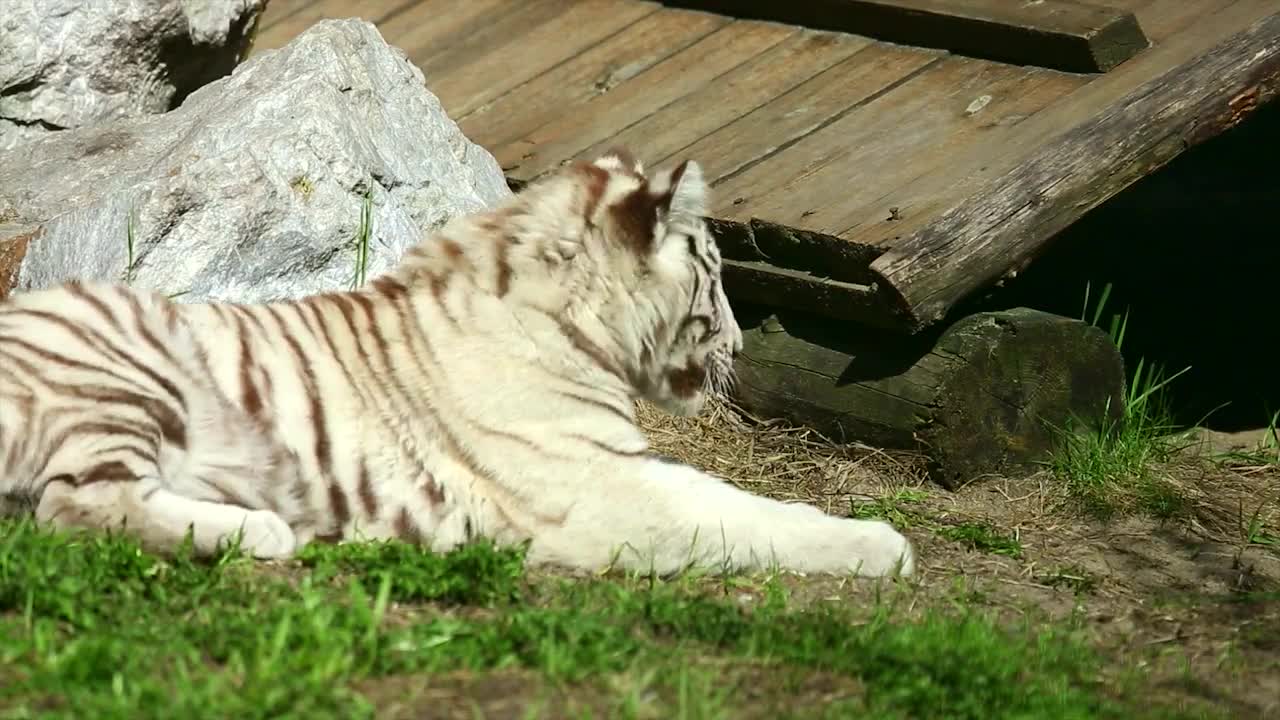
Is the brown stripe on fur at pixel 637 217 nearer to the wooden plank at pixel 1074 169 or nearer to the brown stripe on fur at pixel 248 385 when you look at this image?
the wooden plank at pixel 1074 169

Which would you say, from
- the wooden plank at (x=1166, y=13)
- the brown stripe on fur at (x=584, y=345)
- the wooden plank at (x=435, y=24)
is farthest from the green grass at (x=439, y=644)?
the wooden plank at (x=435, y=24)

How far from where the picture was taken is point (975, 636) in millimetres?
3512

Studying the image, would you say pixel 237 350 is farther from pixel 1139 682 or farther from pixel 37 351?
pixel 1139 682

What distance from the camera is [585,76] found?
6699 mm

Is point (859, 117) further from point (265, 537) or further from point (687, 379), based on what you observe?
point (265, 537)

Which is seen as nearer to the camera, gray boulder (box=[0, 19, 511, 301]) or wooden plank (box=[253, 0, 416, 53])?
gray boulder (box=[0, 19, 511, 301])

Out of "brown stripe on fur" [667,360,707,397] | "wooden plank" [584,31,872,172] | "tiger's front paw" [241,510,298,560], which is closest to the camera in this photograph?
"tiger's front paw" [241,510,298,560]

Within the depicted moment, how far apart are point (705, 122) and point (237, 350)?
99.7 inches

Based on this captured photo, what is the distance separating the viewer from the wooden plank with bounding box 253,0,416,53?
7.38 meters

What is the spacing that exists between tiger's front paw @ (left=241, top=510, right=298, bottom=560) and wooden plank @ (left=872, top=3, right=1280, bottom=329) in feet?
6.46

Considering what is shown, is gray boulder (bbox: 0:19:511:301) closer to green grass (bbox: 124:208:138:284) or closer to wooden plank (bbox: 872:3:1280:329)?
green grass (bbox: 124:208:138:284)

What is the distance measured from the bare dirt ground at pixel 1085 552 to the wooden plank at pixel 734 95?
1062 mm

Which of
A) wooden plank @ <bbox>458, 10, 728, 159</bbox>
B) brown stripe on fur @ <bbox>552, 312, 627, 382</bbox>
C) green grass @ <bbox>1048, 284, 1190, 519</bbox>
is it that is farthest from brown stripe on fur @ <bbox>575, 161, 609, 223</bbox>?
wooden plank @ <bbox>458, 10, 728, 159</bbox>

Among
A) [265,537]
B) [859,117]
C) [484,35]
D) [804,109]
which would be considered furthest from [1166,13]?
[265,537]
